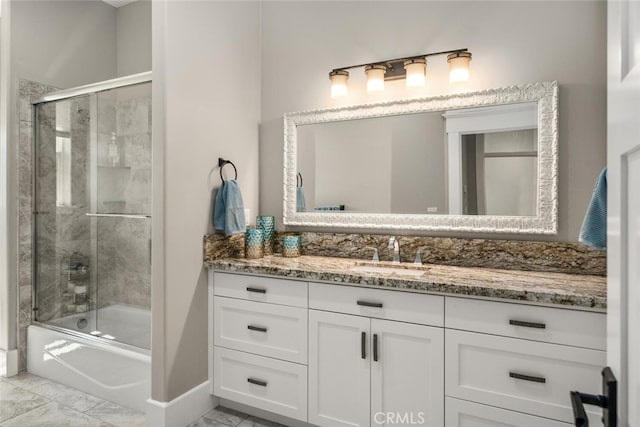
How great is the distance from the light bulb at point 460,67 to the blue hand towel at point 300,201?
1.14 m

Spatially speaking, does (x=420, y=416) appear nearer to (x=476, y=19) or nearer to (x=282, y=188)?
(x=282, y=188)

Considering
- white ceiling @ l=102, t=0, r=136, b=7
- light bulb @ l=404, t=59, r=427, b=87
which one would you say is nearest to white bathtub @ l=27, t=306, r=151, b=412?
light bulb @ l=404, t=59, r=427, b=87

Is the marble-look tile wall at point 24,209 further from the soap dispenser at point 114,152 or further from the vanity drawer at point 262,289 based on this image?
the vanity drawer at point 262,289

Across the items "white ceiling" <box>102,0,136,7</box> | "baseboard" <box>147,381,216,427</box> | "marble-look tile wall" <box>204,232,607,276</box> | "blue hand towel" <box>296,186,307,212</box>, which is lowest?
"baseboard" <box>147,381,216,427</box>

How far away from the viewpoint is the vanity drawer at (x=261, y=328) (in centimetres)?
209

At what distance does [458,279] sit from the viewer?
1.84 m

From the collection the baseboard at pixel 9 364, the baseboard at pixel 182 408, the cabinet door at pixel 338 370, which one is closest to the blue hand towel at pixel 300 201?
the cabinet door at pixel 338 370

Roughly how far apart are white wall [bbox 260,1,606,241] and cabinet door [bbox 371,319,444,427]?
750 mm

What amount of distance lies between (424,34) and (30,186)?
2767 millimetres

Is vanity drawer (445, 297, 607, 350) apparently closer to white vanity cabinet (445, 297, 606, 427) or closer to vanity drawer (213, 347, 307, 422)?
white vanity cabinet (445, 297, 606, 427)

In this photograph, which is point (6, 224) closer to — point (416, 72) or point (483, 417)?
point (416, 72)

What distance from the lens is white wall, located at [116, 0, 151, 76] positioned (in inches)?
135

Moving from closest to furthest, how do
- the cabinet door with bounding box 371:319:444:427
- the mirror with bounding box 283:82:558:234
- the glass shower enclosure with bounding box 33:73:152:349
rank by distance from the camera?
the cabinet door with bounding box 371:319:444:427 → the mirror with bounding box 283:82:558:234 → the glass shower enclosure with bounding box 33:73:152:349

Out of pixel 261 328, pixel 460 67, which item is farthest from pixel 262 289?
pixel 460 67
